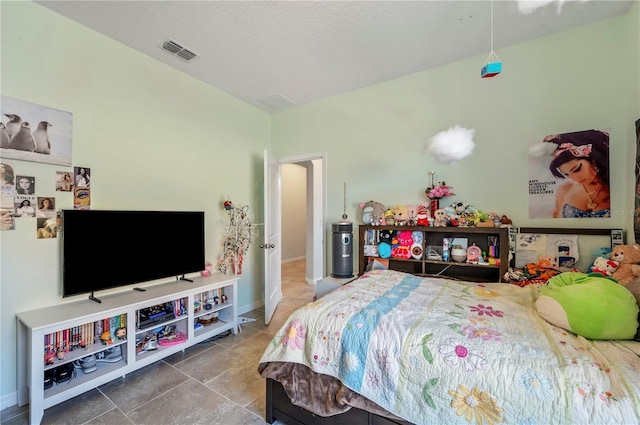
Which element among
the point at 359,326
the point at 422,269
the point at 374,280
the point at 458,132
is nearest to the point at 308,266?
the point at 422,269

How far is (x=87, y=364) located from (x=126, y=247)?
0.88 meters

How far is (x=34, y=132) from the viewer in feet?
6.29

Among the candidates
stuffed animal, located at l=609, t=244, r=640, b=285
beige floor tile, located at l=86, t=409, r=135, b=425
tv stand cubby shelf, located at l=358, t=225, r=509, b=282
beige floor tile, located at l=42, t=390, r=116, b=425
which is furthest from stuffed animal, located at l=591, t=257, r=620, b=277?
beige floor tile, located at l=42, t=390, r=116, b=425

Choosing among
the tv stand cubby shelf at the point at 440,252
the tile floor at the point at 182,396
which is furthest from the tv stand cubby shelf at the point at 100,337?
the tv stand cubby shelf at the point at 440,252

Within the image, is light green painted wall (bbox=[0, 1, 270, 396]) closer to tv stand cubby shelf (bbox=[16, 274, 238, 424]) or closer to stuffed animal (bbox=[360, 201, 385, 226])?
tv stand cubby shelf (bbox=[16, 274, 238, 424])

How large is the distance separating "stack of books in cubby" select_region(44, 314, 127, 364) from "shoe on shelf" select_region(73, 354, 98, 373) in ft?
0.42

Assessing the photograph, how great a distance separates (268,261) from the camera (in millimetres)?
3168

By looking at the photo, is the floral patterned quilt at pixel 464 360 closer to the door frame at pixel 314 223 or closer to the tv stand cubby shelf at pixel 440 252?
the tv stand cubby shelf at pixel 440 252

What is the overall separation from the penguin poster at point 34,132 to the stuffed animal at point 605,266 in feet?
13.1

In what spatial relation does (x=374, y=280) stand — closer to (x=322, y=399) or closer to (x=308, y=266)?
(x=322, y=399)

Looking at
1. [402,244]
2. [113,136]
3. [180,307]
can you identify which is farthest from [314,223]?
[113,136]

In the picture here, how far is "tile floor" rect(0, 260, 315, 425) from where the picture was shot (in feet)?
5.54

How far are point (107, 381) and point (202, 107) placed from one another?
267cm

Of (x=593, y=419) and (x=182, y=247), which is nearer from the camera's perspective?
(x=593, y=419)
